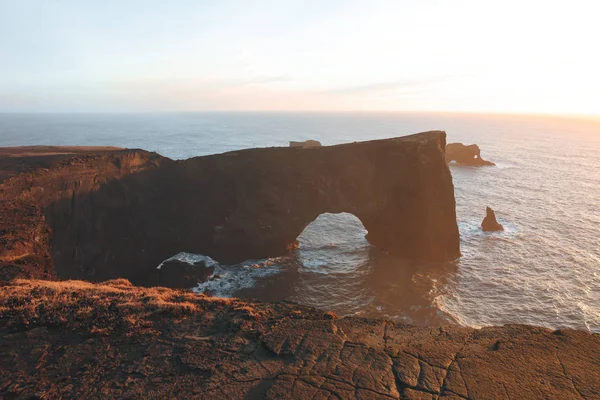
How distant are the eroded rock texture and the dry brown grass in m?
0.05

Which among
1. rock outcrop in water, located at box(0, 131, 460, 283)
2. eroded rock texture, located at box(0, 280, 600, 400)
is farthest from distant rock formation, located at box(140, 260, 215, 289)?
eroded rock texture, located at box(0, 280, 600, 400)

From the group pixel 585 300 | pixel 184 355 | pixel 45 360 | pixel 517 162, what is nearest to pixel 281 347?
pixel 184 355

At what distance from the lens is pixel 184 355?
10.4 metres

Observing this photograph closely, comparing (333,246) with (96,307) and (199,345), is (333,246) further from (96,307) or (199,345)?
(96,307)

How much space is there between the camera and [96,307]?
12336 millimetres

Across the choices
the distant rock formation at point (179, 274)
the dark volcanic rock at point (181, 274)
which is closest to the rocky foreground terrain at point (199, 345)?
the distant rock formation at point (179, 274)

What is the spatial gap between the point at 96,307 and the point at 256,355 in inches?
265

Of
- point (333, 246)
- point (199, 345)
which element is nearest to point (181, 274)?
point (333, 246)

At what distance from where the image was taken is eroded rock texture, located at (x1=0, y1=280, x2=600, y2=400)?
9094 millimetres

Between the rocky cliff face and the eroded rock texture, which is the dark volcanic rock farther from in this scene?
the eroded rock texture

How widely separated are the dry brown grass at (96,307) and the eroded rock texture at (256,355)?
0.05m

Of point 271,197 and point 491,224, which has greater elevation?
point 271,197

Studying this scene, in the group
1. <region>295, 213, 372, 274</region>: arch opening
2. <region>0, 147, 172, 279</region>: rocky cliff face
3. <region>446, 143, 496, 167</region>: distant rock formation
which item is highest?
<region>0, 147, 172, 279</region>: rocky cliff face

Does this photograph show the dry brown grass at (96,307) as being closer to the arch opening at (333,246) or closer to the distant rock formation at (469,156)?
the arch opening at (333,246)
